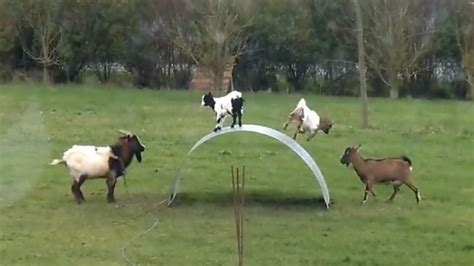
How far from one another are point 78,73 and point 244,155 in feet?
45.2

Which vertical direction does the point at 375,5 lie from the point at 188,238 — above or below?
above

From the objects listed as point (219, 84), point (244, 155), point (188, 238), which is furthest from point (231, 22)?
point (188, 238)

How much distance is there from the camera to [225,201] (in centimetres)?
948

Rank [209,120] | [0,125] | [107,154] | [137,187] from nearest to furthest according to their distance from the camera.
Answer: [107,154]
[137,187]
[0,125]
[209,120]

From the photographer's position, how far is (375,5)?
81.0 feet

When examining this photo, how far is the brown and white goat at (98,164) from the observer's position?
9.20 m

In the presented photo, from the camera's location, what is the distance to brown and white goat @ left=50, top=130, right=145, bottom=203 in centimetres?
920

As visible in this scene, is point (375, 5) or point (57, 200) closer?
point (57, 200)

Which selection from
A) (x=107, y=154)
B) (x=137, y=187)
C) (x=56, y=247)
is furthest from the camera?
(x=137, y=187)

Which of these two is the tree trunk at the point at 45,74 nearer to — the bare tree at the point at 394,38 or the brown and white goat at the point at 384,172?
the bare tree at the point at 394,38

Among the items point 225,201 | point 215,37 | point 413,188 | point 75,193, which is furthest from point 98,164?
point 215,37

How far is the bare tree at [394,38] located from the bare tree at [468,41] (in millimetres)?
805

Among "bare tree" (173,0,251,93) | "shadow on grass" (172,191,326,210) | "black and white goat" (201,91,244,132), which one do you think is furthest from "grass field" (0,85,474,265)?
"bare tree" (173,0,251,93)

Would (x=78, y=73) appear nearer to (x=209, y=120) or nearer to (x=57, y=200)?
(x=209, y=120)
